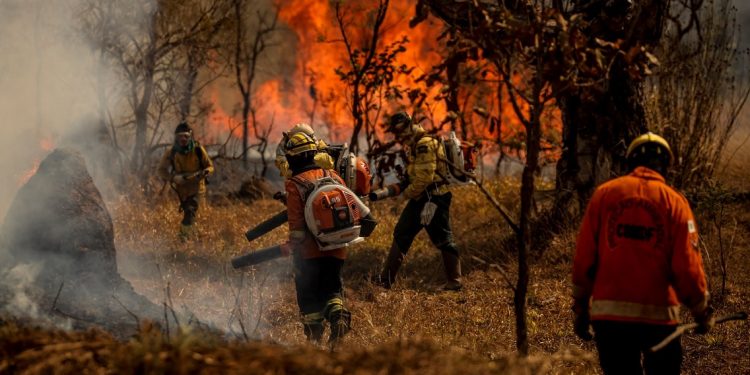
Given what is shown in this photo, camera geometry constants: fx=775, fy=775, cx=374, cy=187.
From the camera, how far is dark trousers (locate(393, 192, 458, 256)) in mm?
8406

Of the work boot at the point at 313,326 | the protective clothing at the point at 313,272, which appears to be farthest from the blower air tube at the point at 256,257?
the work boot at the point at 313,326

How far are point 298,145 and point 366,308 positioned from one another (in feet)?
7.02

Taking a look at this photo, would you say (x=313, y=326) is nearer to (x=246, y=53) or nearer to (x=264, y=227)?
(x=264, y=227)

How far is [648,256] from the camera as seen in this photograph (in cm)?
376

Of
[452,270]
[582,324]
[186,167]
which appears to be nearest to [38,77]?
[186,167]

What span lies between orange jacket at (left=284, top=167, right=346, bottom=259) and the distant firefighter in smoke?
5.37 meters

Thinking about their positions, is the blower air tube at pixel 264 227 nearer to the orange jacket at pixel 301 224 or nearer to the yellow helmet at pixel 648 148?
the orange jacket at pixel 301 224

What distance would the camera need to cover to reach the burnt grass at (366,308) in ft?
9.77

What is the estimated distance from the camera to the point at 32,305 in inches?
176

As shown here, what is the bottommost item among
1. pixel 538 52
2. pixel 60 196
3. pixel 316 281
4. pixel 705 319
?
pixel 705 319

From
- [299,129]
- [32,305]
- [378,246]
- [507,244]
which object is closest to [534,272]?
[507,244]

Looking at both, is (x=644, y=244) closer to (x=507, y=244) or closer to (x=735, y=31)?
(x=507, y=244)

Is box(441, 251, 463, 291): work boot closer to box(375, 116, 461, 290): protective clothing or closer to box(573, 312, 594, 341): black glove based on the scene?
box(375, 116, 461, 290): protective clothing

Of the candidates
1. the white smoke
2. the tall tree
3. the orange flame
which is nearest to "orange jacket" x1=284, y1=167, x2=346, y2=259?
the white smoke
